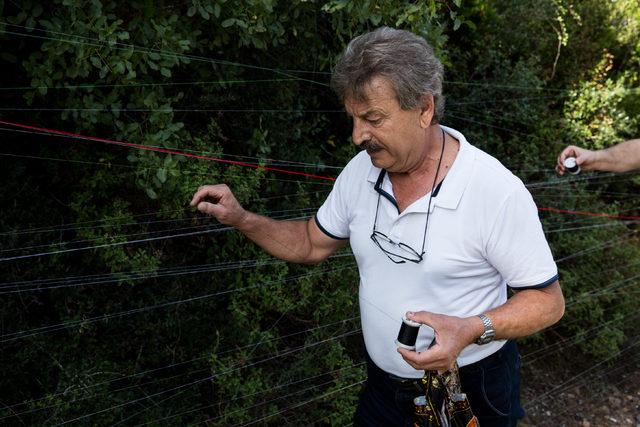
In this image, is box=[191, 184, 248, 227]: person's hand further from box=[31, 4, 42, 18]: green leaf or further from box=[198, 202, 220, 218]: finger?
box=[31, 4, 42, 18]: green leaf

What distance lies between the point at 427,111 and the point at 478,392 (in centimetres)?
105

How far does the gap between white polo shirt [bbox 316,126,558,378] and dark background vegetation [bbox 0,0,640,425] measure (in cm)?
125

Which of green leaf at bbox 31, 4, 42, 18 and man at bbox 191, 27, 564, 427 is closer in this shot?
man at bbox 191, 27, 564, 427

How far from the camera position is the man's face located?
7.03 feet

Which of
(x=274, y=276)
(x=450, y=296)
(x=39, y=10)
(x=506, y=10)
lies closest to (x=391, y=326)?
(x=450, y=296)

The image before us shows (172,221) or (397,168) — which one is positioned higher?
(397,168)

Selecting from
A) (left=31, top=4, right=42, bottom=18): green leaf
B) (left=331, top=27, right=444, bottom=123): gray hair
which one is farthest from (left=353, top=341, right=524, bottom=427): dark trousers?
(left=31, top=4, right=42, bottom=18): green leaf

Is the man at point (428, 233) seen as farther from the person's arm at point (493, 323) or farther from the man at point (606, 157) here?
the man at point (606, 157)

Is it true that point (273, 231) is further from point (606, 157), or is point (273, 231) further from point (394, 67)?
point (606, 157)

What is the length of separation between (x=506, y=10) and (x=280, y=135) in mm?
3629

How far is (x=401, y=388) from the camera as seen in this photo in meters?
2.48

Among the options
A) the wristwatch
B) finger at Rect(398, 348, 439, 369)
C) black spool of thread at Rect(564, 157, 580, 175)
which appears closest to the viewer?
finger at Rect(398, 348, 439, 369)

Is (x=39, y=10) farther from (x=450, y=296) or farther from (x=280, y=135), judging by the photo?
(x=450, y=296)

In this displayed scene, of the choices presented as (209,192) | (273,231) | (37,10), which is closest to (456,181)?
(273,231)
